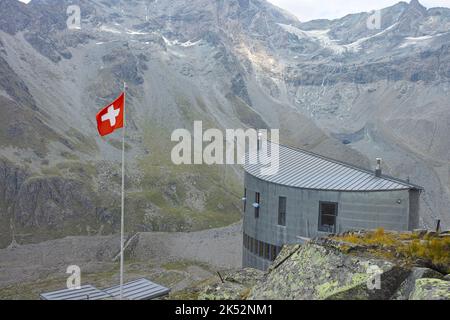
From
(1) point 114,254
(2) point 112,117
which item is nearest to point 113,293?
(2) point 112,117

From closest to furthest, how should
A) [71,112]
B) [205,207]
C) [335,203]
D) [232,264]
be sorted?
[335,203] < [232,264] < [205,207] < [71,112]

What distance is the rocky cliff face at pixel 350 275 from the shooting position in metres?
5.81

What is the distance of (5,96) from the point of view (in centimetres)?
10488

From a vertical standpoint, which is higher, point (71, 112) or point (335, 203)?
point (71, 112)

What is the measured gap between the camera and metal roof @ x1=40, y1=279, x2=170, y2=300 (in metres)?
15.5

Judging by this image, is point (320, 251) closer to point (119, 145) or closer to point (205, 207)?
point (205, 207)

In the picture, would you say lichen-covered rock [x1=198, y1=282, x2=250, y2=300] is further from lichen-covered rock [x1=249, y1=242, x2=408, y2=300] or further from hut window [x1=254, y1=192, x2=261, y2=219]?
hut window [x1=254, y1=192, x2=261, y2=219]

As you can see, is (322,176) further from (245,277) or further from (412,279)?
(412,279)

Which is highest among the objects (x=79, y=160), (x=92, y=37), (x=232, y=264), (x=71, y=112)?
(x=92, y=37)

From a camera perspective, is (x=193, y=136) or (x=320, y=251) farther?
(x=193, y=136)

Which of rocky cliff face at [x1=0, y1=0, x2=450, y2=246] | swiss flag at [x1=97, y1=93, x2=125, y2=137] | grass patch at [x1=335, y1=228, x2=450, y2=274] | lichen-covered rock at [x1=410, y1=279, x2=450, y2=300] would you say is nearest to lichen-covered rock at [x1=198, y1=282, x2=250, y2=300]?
grass patch at [x1=335, y1=228, x2=450, y2=274]

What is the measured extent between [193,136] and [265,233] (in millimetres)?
105686

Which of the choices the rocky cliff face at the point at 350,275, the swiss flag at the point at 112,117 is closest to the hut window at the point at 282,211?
the swiss flag at the point at 112,117
